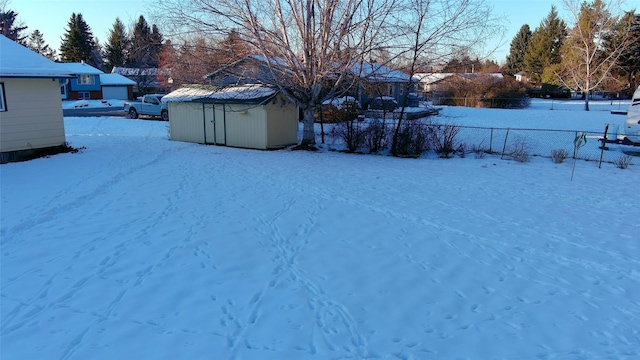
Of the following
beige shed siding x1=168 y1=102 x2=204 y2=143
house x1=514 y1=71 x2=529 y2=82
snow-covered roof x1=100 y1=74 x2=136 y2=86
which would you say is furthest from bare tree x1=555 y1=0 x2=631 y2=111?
snow-covered roof x1=100 y1=74 x2=136 y2=86

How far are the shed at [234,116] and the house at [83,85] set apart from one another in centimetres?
3622

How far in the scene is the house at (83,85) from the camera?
47750mm

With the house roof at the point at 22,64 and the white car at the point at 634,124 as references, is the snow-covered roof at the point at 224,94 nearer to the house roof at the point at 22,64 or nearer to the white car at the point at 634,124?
the house roof at the point at 22,64

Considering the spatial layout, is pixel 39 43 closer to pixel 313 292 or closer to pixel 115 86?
pixel 115 86

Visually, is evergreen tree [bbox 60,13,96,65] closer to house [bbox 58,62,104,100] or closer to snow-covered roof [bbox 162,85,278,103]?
house [bbox 58,62,104,100]

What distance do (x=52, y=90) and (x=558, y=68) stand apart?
5493 cm

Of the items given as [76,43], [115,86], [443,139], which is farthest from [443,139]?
[76,43]

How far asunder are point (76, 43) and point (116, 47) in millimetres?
5375

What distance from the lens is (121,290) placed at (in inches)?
189

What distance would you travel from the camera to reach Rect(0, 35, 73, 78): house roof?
1213cm

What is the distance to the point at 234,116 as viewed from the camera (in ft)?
55.6

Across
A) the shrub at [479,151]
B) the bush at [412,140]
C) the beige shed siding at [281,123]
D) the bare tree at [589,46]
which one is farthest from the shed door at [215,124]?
the bare tree at [589,46]

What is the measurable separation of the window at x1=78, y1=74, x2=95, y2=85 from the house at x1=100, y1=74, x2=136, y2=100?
1064 mm

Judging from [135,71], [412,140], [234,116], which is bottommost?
[412,140]
